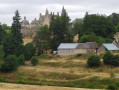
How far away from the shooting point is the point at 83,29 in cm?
7338

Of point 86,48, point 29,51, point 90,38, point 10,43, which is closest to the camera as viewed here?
point 86,48

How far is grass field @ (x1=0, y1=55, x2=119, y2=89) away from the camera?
37125 millimetres

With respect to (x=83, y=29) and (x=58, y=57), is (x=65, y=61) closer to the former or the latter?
(x=58, y=57)

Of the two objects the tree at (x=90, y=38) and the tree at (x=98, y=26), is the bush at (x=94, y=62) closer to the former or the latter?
the tree at (x=90, y=38)

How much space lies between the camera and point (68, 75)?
42000mm

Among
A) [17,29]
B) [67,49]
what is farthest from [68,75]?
[17,29]

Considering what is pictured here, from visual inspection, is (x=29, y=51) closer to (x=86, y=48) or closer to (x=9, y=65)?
(x=86, y=48)

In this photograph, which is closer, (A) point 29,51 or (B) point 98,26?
(A) point 29,51

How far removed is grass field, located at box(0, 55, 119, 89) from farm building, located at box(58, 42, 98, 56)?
349 centimetres

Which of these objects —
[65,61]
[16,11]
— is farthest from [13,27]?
[65,61]

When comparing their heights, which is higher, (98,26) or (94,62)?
(98,26)

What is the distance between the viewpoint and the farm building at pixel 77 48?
5850 cm

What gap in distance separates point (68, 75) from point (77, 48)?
1735 centimetres

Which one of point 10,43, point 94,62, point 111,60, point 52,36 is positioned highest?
point 52,36
